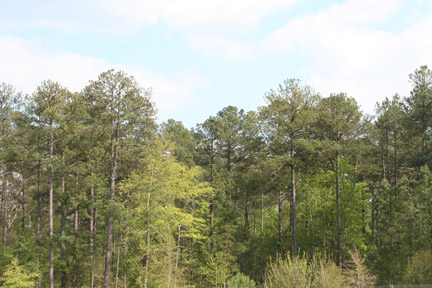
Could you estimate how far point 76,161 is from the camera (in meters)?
30.5

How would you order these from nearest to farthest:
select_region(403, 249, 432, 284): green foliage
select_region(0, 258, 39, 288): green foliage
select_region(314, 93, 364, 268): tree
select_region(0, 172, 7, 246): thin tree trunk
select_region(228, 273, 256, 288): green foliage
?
A: 1. select_region(228, 273, 256, 288): green foliage
2. select_region(403, 249, 432, 284): green foliage
3. select_region(0, 258, 39, 288): green foliage
4. select_region(314, 93, 364, 268): tree
5. select_region(0, 172, 7, 246): thin tree trunk

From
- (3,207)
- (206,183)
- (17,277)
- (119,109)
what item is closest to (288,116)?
(206,183)

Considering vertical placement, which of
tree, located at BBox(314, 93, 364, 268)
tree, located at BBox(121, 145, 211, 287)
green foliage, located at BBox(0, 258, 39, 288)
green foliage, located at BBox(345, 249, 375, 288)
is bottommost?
green foliage, located at BBox(0, 258, 39, 288)

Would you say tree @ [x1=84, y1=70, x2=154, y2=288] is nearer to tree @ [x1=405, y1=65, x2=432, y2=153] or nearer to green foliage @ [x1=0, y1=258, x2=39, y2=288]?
green foliage @ [x1=0, y1=258, x2=39, y2=288]

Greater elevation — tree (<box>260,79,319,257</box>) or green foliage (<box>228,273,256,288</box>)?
tree (<box>260,79,319,257</box>)

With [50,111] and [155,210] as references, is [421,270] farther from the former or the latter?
[50,111]

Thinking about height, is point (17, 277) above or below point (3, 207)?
below

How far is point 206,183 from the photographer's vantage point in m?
31.9

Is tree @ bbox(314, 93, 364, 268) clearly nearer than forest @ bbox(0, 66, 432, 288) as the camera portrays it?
No

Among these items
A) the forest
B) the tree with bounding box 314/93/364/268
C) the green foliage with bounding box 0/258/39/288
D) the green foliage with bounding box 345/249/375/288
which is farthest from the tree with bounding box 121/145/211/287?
the tree with bounding box 314/93/364/268

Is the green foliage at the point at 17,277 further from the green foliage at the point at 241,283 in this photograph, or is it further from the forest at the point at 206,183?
the green foliage at the point at 241,283

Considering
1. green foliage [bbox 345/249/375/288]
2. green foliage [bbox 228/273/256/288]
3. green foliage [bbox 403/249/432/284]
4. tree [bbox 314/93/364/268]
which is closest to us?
green foliage [bbox 345/249/375/288]

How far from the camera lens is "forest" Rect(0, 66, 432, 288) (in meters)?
27.3

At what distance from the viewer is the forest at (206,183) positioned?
89.6 ft
